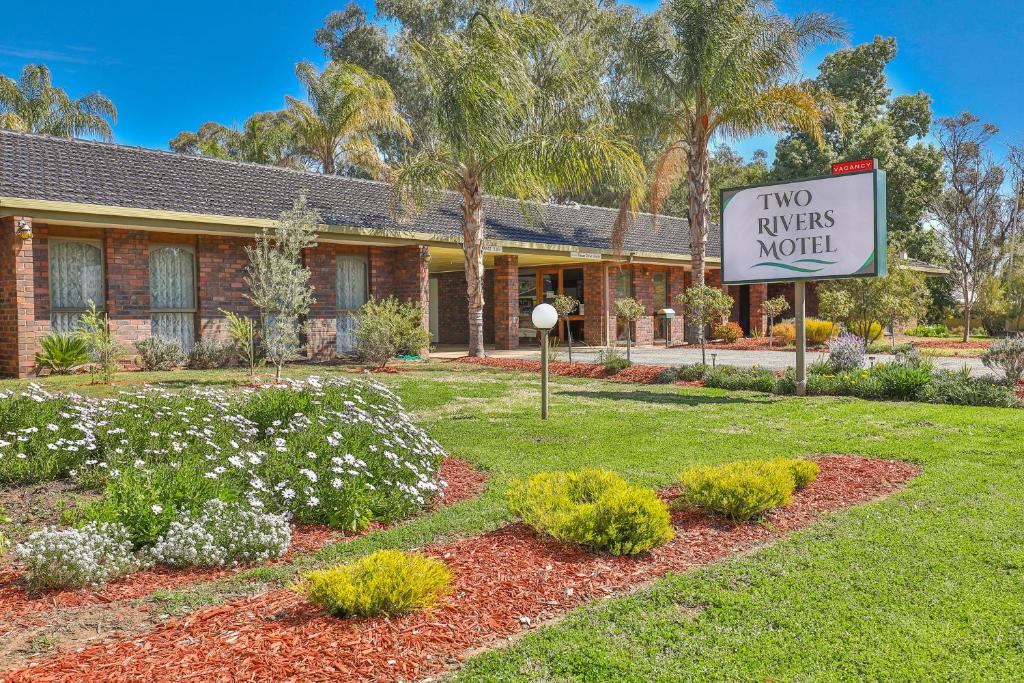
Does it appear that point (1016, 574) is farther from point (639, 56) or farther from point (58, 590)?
point (639, 56)

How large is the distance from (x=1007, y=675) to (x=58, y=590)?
4518mm

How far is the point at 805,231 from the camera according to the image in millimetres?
12078

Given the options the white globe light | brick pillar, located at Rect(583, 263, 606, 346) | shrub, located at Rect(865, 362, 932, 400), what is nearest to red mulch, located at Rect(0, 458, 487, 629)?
the white globe light

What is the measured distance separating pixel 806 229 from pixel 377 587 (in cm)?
1048

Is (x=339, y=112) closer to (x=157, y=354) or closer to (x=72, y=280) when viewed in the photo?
(x=72, y=280)

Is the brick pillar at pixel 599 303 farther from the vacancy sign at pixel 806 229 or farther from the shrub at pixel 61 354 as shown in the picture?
the shrub at pixel 61 354

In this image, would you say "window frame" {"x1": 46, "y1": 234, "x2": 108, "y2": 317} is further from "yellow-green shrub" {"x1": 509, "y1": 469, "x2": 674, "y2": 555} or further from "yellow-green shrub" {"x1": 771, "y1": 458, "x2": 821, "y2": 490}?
"yellow-green shrub" {"x1": 771, "y1": 458, "x2": 821, "y2": 490}

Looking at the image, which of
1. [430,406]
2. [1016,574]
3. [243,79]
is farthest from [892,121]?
[1016,574]

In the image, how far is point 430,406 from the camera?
11.0 meters

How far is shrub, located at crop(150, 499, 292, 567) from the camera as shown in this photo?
14.4ft

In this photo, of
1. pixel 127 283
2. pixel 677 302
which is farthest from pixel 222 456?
pixel 677 302

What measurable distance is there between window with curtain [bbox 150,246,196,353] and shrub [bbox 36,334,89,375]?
5.99 feet

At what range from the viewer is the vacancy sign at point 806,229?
37.4 ft

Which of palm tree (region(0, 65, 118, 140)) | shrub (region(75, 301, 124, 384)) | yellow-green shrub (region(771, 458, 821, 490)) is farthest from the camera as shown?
palm tree (region(0, 65, 118, 140))
